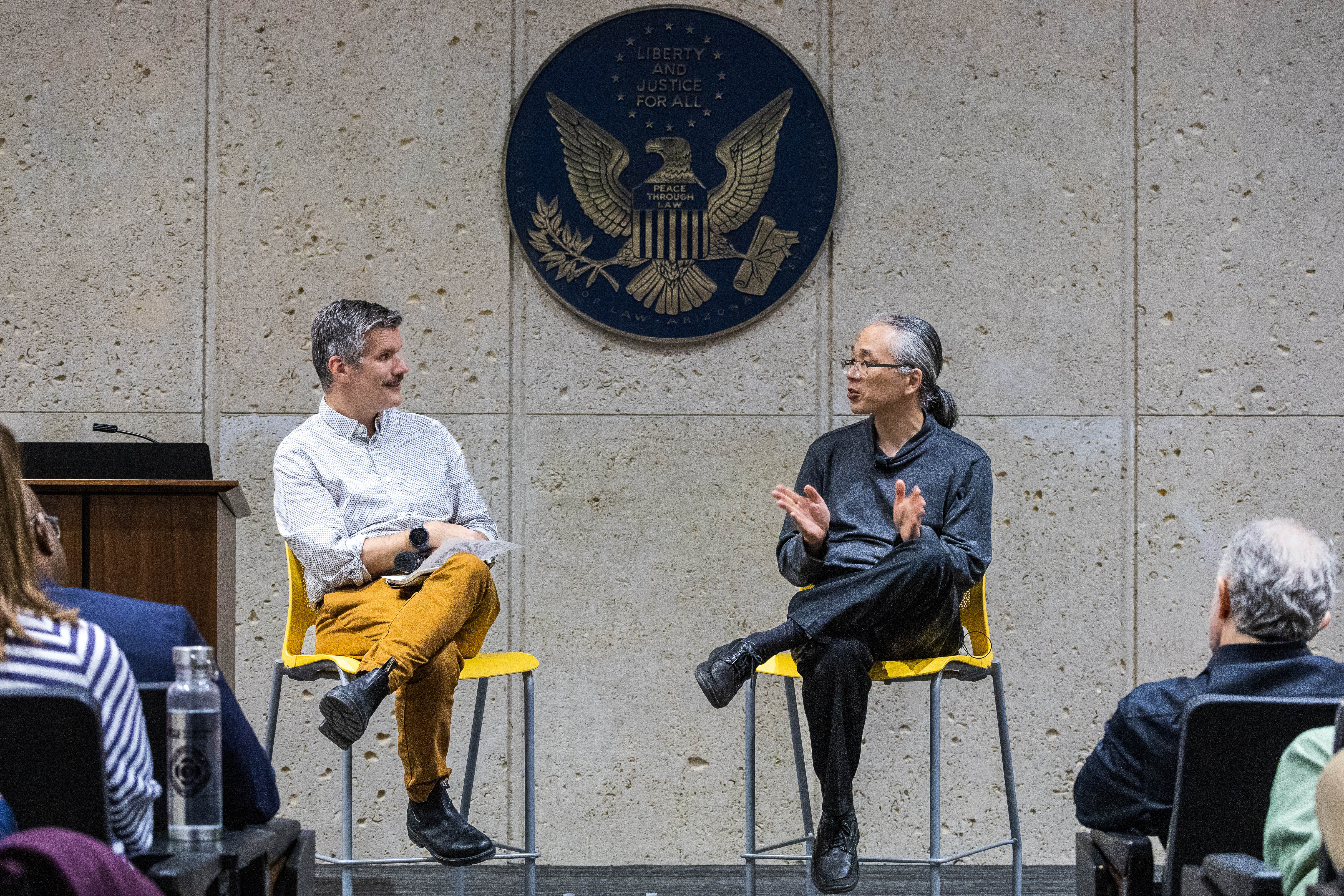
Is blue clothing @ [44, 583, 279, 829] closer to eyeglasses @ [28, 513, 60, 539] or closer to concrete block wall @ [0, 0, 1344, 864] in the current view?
eyeglasses @ [28, 513, 60, 539]

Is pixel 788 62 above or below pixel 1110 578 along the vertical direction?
above

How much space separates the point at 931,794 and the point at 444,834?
1.20 meters

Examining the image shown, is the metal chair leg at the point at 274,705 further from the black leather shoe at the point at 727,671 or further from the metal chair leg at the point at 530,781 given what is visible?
the black leather shoe at the point at 727,671

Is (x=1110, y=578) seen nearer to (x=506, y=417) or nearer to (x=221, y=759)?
(x=506, y=417)

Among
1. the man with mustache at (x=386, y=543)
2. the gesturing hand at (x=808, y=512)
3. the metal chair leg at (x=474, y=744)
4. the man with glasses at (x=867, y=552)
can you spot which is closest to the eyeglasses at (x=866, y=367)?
the man with glasses at (x=867, y=552)

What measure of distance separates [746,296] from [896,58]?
0.91m

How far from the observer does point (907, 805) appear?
12.2ft

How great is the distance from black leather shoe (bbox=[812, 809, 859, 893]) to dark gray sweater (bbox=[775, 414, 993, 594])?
59 centimetres

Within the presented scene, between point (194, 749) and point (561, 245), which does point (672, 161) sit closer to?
point (561, 245)

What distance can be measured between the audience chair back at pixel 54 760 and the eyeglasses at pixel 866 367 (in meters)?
2.20

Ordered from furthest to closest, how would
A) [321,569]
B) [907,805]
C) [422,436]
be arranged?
[907,805], [422,436], [321,569]

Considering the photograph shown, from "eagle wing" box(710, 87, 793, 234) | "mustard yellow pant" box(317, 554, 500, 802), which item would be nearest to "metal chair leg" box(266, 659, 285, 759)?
"mustard yellow pant" box(317, 554, 500, 802)

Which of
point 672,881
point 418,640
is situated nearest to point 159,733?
point 418,640

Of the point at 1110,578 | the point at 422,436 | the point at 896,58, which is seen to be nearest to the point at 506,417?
the point at 422,436
